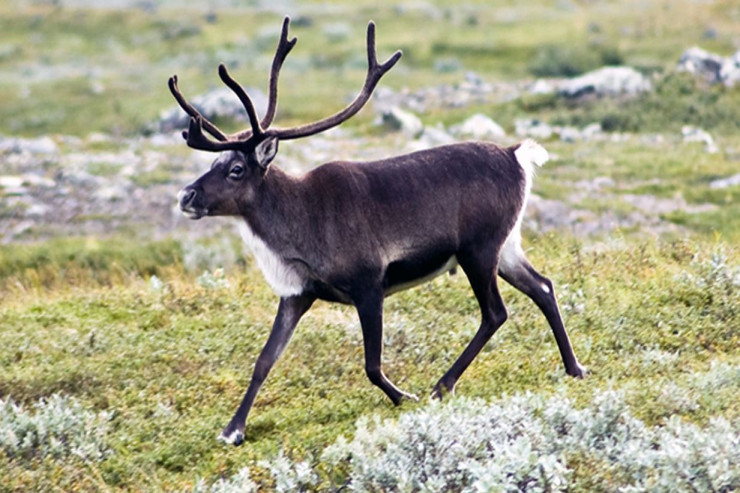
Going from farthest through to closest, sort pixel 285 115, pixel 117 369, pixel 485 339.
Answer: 1. pixel 285 115
2. pixel 117 369
3. pixel 485 339

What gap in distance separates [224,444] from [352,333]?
244cm

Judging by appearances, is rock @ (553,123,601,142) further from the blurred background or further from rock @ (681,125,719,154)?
rock @ (681,125,719,154)

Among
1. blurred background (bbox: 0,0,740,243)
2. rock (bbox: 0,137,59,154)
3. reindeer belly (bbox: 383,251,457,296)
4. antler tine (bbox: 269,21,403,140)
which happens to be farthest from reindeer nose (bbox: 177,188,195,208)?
rock (bbox: 0,137,59,154)

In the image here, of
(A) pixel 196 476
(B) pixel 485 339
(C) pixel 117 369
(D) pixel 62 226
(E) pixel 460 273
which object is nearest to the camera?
(A) pixel 196 476

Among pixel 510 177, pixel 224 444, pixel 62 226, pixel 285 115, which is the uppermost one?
pixel 510 177

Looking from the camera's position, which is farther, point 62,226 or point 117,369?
point 62,226

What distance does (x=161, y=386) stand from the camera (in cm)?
988

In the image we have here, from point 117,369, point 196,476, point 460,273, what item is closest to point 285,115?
point 460,273

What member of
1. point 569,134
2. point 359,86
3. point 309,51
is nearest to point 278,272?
point 569,134

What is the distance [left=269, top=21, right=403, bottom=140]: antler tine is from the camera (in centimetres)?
913

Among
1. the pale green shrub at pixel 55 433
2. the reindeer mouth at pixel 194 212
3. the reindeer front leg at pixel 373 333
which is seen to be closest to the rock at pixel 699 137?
the reindeer front leg at pixel 373 333

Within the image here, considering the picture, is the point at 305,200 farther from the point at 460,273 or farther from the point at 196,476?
the point at 460,273

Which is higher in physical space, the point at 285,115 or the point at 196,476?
the point at 196,476

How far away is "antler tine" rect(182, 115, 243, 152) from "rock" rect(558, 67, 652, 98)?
920 inches
